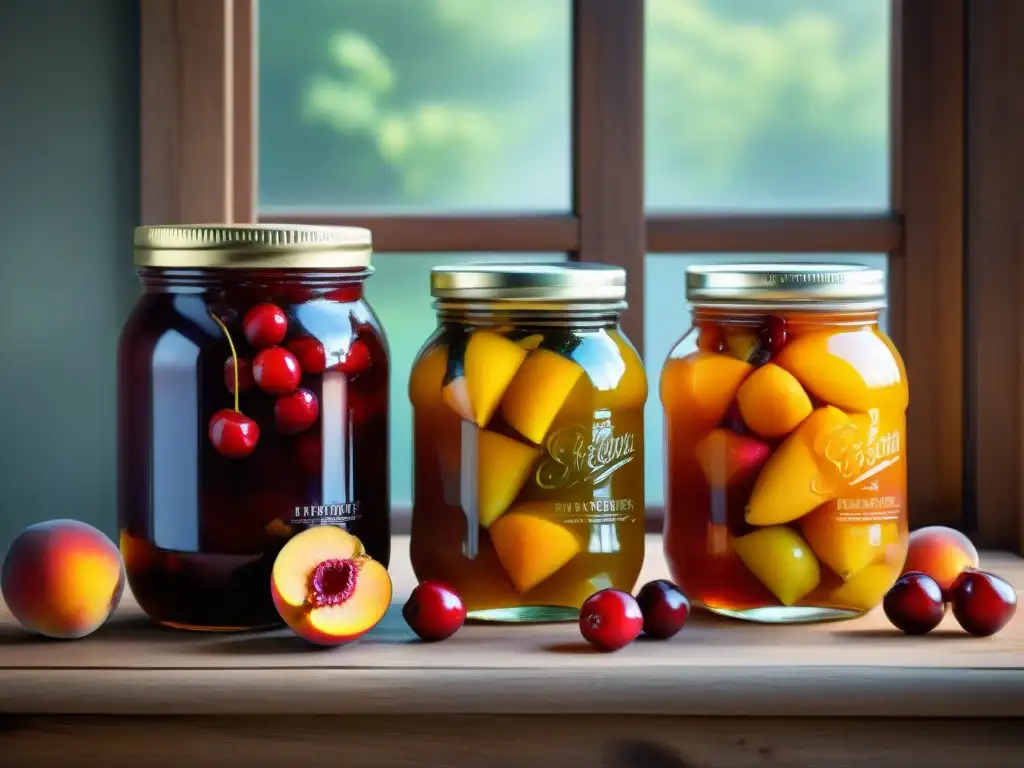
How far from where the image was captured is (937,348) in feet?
4.33

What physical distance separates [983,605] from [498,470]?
35 cm

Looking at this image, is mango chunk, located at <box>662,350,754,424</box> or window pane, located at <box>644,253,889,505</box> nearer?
mango chunk, located at <box>662,350,754,424</box>

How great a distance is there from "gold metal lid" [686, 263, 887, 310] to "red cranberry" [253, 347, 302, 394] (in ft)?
1.02

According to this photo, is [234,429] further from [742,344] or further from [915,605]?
[915,605]

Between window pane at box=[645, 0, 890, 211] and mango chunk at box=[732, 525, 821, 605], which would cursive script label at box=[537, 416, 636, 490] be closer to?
mango chunk at box=[732, 525, 821, 605]

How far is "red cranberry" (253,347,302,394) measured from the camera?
906 millimetres

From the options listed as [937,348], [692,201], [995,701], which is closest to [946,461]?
[937,348]

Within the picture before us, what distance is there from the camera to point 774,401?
3.11 ft

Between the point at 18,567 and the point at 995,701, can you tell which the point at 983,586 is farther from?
the point at 18,567

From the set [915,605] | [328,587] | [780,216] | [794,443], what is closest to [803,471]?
[794,443]

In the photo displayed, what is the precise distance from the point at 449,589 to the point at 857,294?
1.19 feet

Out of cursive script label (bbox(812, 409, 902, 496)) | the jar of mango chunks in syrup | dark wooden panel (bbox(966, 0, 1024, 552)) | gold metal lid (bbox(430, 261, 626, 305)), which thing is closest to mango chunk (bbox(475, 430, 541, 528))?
the jar of mango chunks in syrup

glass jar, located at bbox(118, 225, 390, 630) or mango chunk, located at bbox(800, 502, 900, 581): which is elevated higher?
glass jar, located at bbox(118, 225, 390, 630)

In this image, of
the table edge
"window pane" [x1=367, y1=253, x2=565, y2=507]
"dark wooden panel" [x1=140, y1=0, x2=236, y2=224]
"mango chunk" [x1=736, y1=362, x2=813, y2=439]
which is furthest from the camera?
"window pane" [x1=367, y1=253, x2=565, y2=507]
